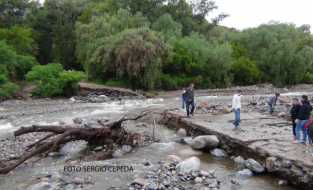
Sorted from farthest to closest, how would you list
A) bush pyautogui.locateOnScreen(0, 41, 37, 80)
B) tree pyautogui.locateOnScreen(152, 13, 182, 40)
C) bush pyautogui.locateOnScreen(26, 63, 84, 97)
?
1. tree pyautogui.locateOnScreen(152, 13, 182, 40)
2. bush pyautogui.locateOnScreen(0, 41, 37, 80)
3. bush pyautogui.locateOnScreen(26, 63, 84, 97)

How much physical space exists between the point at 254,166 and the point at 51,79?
27722 mm

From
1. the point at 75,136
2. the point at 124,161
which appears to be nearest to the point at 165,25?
the point at 75,136

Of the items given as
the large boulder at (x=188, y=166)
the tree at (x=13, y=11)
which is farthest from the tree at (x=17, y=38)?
the large boulder at (x=188, y=166)

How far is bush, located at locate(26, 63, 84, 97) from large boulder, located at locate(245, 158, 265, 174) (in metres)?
26.9

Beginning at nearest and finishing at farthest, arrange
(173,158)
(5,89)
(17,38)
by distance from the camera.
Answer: (173,158), (5,89), (17,38)

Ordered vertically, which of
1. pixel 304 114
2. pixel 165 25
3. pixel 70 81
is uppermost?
pixel 165 25

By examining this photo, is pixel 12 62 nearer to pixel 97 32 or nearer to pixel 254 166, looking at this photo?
pixel 97 32

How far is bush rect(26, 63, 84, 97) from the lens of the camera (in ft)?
121

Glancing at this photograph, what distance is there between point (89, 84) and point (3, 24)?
64.5ft

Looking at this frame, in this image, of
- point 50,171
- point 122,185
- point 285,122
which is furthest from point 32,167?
point 285,122

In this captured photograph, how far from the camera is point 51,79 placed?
3681 cm

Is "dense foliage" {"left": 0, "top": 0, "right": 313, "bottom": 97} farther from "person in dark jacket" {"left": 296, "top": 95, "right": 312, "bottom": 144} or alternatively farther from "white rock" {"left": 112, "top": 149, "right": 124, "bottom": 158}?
"person in dark jacket" {"left": 296, "top": 95, "right": 312, "bottom": 144}

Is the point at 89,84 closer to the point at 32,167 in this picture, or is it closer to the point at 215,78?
the point at 215,78

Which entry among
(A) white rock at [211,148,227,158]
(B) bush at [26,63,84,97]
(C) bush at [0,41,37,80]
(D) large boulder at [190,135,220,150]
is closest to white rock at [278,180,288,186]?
(A) white rock at [211,148,227,158]
